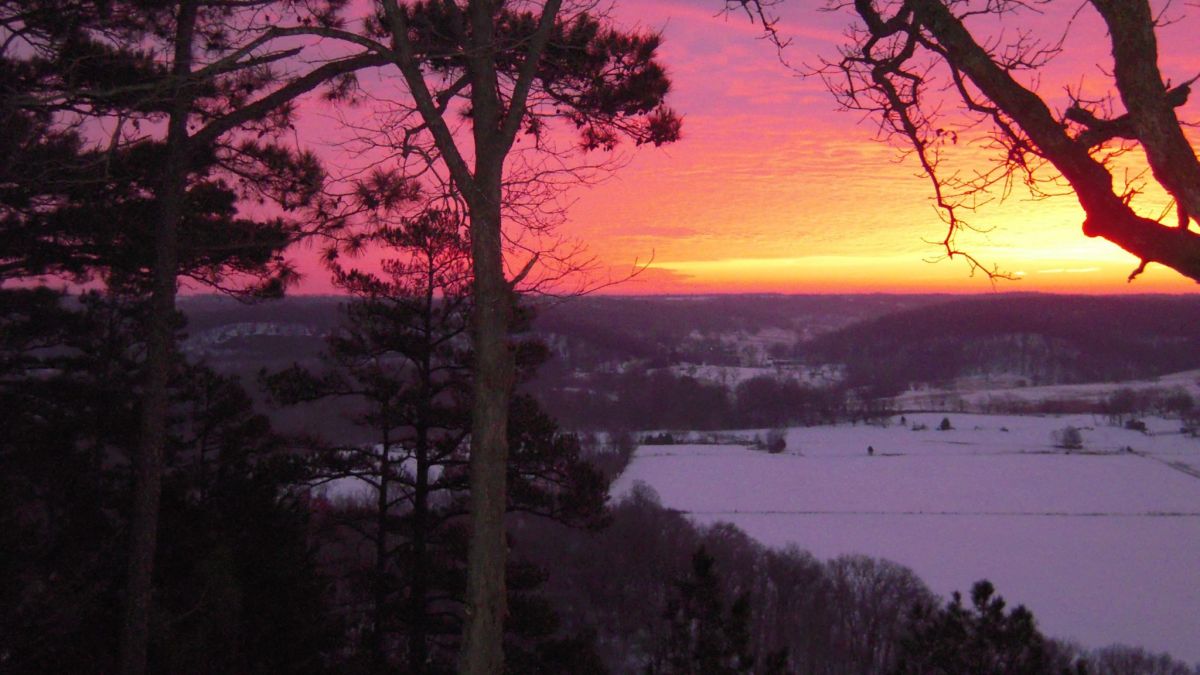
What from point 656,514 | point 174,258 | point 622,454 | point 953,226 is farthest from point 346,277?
point 622,454

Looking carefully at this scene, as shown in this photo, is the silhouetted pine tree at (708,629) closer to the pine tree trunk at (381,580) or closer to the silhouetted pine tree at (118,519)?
the pine tree trunk at (381,580)

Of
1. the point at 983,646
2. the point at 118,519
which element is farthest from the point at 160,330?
the point at 983,646

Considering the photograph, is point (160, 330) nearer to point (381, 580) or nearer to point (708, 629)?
point (381, 580)

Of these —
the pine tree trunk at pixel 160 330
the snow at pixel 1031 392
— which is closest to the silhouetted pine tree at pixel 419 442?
the pine tree trunk at pixel 160 330

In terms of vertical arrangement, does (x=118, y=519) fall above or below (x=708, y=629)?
above

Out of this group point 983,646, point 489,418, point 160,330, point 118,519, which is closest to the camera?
point 489,418

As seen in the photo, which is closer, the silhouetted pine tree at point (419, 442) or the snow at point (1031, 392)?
the silhouetted pine tree at point (419, 442)

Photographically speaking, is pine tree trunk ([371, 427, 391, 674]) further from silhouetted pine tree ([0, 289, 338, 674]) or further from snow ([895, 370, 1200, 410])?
snow ([895, 370, 1200, 410])

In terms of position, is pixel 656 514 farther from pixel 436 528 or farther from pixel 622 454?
pixel 436 528
